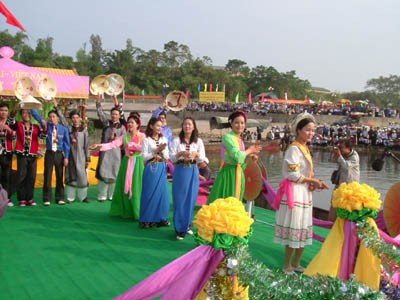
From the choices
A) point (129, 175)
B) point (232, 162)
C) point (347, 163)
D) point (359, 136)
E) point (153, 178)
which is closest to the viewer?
point (232, 162)

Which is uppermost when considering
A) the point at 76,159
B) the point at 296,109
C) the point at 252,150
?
the point at 296,109

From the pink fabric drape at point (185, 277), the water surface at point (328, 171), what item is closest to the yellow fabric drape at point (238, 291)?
the pink fabric drape at point (185, 277)

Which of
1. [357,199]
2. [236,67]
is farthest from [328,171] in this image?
[236,67]

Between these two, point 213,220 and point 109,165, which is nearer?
point 213,220

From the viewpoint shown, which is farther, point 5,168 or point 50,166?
point 50,166

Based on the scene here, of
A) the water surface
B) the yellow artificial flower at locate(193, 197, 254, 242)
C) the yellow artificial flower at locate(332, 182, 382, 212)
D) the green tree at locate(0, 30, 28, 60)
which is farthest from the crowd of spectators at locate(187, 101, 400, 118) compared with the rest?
the yellow artificial flower at locate(193, 197, 254, 242)

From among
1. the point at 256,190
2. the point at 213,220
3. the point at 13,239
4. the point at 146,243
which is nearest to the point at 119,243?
the point at 146,243

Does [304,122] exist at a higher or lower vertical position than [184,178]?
higher

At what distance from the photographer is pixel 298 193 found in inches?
136

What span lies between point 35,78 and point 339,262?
10254 mm

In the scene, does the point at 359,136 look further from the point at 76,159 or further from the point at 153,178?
the point at 153,178

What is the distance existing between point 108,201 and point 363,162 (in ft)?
52.7

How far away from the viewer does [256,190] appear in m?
4.92

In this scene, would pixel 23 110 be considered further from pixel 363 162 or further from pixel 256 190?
pixel 363 162
